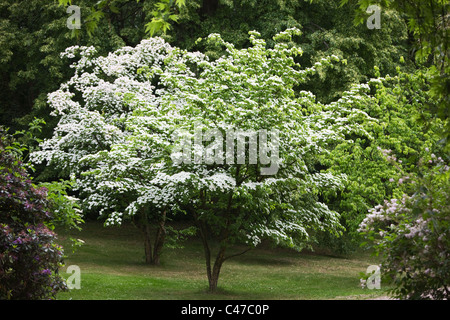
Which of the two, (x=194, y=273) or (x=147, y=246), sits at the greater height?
(x=147, y=246)

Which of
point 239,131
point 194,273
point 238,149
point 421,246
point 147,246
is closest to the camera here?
point 421,246

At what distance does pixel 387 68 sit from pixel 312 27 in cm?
376

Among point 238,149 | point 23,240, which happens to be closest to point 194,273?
point 238,149

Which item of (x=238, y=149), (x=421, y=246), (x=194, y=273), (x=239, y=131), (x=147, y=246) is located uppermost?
(x=239, y=131)

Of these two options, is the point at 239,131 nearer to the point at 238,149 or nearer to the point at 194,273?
the point at 238,149

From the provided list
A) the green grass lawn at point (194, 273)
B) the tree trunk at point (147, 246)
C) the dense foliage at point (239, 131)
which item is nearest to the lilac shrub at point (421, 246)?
the dense foliage at point (239, 131)

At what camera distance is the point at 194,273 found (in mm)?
19578

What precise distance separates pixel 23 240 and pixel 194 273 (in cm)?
1287

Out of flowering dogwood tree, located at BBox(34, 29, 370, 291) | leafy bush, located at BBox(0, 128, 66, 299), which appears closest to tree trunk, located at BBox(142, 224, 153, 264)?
flowering dogwood tree, located at BBox(34, 29, 370, 291)

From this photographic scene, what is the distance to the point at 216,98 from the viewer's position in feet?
42.8

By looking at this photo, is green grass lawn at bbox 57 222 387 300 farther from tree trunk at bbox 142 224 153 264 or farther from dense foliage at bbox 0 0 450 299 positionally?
dense foliage at bbox 0 0 450 299

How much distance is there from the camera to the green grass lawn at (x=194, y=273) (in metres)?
14.5

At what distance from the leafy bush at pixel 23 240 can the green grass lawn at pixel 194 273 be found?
538cm

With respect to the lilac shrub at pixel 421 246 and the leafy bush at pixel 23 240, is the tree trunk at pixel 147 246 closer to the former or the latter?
the leafy bush at pixel 23 240
